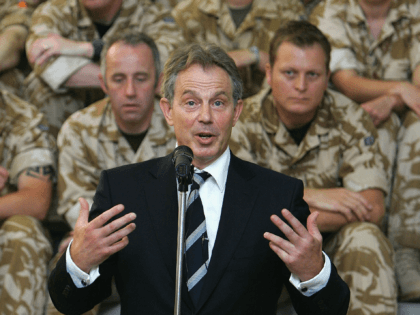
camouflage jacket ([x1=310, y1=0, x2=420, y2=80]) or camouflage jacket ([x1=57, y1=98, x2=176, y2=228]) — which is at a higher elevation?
camouflage jacket ([x1=310, y1=0, x2=420, y2=80])

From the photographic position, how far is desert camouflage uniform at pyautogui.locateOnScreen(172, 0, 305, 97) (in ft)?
9.93

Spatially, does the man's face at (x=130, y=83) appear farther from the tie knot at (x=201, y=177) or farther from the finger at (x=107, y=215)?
the finger at (x=107, y=215)

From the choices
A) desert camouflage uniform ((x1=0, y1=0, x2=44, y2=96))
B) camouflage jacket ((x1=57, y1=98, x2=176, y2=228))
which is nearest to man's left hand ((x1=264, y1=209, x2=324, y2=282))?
camouflage jacket ((x1=57, y1=98, x2=176, y2=228))

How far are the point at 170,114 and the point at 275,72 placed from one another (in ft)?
2.91

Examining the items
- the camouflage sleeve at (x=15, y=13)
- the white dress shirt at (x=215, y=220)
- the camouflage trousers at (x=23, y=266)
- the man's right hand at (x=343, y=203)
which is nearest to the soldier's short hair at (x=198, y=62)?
the white dress shirt at (x=215, y=220)

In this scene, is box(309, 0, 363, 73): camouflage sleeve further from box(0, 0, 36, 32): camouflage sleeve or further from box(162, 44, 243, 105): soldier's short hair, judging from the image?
box(0, 0, 36, 32): camouflage sleeve

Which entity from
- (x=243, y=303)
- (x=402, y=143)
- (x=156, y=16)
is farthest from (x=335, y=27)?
(x=243, y=303)

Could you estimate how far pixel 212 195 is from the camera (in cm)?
156

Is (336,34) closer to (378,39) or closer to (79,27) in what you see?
(378,39)

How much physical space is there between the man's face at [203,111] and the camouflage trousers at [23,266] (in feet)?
3.13

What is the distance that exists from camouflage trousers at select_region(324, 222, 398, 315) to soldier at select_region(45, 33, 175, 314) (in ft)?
2.94

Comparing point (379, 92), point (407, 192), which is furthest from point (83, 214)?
point (379, 92)

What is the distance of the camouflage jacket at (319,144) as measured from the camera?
2375 mm

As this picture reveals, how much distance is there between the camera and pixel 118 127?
2.52 m
